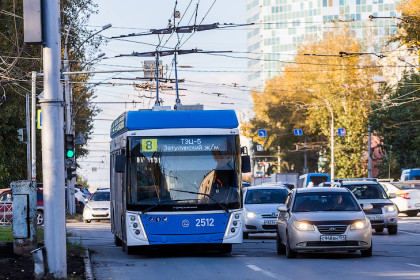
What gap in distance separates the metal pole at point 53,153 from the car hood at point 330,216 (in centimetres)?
638

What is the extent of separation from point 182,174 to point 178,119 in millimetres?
1325

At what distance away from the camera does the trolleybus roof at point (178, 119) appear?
19.9m

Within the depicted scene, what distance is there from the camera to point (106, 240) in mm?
27625

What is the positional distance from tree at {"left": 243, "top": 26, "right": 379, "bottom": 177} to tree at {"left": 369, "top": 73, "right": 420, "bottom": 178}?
687 cm

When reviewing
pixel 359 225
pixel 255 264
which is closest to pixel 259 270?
pixel 255 264

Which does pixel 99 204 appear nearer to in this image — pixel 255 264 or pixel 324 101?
pixel 255 264

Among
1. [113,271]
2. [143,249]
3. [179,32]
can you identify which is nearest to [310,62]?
[179,32]

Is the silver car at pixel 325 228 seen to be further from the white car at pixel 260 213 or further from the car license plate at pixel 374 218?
the car license plate at pixel 374 218

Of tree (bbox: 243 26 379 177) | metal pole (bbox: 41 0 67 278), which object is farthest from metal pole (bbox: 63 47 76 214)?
metal pole (bbox: 41 0 67 278)

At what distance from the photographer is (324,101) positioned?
7594cm

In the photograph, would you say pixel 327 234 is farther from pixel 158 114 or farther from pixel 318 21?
pixel 318 21

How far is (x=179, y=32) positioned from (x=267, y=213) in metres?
6.35

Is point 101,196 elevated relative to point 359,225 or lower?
elevated

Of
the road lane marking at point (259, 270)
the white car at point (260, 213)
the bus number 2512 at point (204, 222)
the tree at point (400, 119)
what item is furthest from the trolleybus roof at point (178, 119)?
the tree at point (400, 119)
